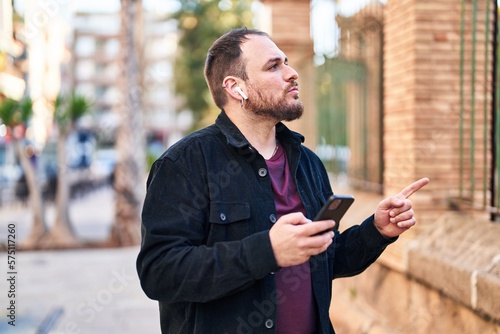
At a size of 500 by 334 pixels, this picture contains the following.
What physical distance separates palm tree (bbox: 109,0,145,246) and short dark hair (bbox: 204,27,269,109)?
9.17 metres

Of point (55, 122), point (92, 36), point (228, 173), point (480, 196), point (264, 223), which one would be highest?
point (228, 173)

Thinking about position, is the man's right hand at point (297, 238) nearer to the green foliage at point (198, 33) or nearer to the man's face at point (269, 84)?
the man's face at point (269, 84)

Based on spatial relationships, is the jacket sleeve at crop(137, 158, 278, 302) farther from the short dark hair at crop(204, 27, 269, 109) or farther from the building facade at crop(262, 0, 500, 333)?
the building facade at crop(262, 0, 500, 333)

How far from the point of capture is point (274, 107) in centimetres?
239

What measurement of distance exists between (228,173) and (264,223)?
0.21m

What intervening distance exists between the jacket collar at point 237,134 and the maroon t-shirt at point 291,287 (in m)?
0.15

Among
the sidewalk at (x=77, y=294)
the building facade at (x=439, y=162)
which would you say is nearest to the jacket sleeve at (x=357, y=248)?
the building facade at (x=439, y=162)

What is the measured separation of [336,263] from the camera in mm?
2633

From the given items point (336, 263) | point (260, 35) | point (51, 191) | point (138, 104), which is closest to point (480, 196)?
point (336, 263)

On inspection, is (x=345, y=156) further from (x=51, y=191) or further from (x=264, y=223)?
(x=51, y=191)

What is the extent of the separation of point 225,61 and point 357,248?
2.88 feet

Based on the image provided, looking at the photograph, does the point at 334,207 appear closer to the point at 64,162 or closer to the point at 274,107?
the point at 274,107

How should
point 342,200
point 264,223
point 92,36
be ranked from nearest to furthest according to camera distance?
point 342,200 → point 264,223 → point 92,36

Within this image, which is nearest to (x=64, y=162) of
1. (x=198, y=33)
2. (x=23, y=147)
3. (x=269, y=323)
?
(x=23, y=147)
